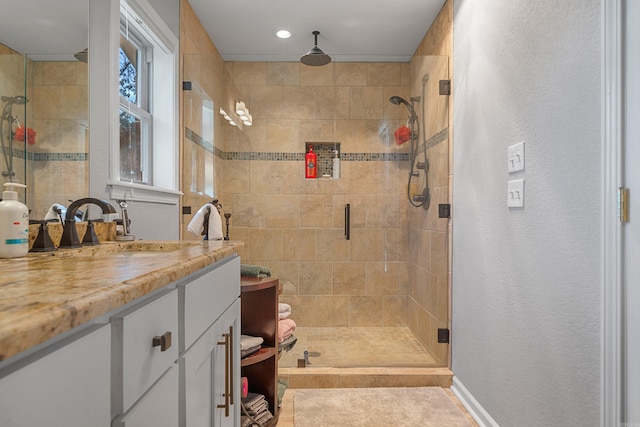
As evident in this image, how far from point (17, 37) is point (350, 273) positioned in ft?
8.17

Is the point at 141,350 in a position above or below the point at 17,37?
below

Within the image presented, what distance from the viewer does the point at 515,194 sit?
155 cm

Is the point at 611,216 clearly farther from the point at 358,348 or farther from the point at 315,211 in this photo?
the point at 315,211

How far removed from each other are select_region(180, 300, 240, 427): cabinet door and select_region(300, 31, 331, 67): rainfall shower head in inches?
88.5

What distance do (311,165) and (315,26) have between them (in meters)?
1.03

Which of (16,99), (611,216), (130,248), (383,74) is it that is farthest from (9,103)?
(383,74)

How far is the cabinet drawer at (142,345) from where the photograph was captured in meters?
0.56

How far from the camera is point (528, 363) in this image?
1.46 m

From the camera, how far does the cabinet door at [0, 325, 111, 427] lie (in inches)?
13.9

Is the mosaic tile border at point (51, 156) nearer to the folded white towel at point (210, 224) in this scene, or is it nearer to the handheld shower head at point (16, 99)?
the handheld shower head at point (16, 99)

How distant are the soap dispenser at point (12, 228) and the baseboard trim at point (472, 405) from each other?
1937mm

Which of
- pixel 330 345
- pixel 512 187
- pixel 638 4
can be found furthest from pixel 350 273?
pixel 638 4

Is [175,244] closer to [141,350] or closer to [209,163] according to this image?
[141,350]

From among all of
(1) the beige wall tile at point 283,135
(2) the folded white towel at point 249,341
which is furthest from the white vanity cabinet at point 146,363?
(1) the beige wall tile at point 283,135
